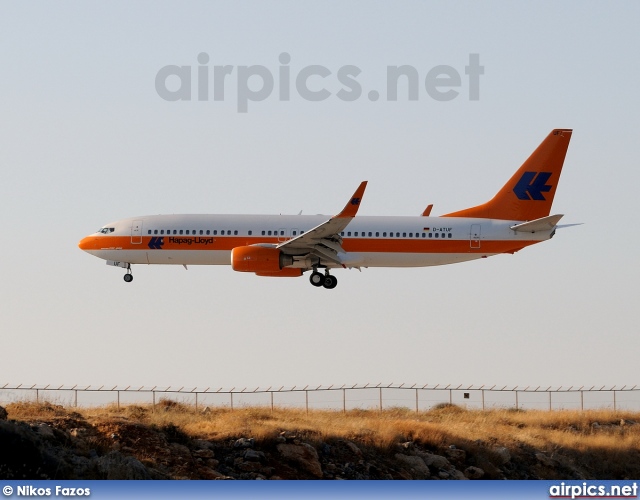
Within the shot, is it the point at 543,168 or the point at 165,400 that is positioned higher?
the point at 543,168

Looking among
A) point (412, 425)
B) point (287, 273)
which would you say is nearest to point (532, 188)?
point (287, 273)

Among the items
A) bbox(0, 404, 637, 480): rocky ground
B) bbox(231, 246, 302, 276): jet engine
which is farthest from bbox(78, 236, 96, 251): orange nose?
bbox(0, 404, 637, 480): rocky ground

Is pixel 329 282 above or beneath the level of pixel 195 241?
beneath

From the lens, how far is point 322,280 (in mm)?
66375

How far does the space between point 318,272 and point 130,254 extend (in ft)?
33.8

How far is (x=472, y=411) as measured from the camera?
60750 mm

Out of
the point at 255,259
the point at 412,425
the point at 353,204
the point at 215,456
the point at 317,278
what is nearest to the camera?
the point at 215,456

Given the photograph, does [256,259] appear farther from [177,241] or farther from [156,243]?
[156,243]

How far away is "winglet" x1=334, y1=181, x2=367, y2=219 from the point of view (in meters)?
60.2

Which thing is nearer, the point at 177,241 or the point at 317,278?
the point at 317,278

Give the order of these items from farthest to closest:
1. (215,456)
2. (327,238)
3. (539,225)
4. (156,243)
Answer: (156,243) < (539,225) < (327,238) < (215,456)

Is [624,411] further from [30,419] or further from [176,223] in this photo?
[30,419]

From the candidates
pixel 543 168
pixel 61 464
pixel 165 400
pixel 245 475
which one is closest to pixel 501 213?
pixel 543 168

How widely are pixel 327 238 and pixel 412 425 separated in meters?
16.3
